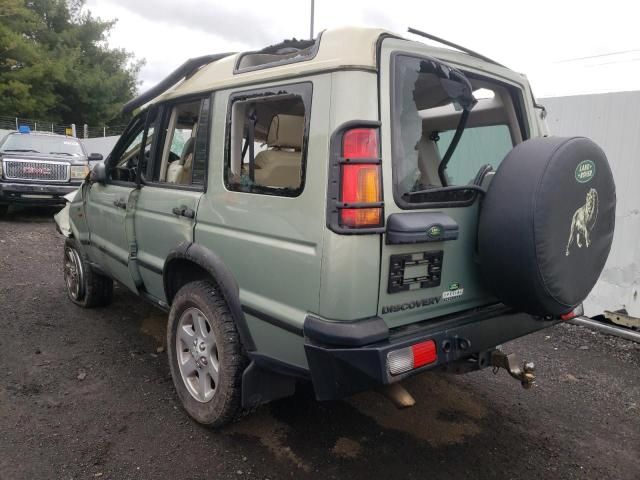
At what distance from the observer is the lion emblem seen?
2.21 metres

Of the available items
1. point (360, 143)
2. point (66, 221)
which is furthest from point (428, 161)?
point (66, 221)

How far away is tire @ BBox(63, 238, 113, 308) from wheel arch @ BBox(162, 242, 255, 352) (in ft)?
6.23

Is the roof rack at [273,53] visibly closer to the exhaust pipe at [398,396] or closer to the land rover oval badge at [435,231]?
the land rover oval badge at [435,231]

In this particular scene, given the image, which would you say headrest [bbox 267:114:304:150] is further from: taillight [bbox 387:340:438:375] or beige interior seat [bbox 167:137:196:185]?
taillight [bbox 387:340:438:375]

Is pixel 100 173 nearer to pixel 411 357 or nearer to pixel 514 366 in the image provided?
pixel 411 357

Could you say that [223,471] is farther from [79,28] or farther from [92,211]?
[79,28]

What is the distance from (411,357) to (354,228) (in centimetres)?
59

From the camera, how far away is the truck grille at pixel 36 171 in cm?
929

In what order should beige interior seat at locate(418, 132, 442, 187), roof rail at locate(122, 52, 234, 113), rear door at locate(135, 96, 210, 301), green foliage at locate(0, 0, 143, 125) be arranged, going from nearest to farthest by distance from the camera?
rear door at locate(135, 96, 210, 301), roof rail at locate(122, 52, 234, 113), beige interior seat at locate(418, 132, 442, 187), green foliage at locate(0, 0, 143, 125)

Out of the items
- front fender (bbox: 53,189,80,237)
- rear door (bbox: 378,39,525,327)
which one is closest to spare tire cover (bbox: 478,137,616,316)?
rear door (bbox: 378,39,525,327)

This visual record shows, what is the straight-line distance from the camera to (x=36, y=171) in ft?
31.1

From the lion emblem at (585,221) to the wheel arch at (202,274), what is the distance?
1.58 meters

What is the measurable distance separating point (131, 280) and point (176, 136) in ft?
3.71

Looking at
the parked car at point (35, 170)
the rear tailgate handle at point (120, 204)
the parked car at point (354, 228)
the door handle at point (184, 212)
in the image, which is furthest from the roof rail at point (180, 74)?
the parked car at point (35, 170)
